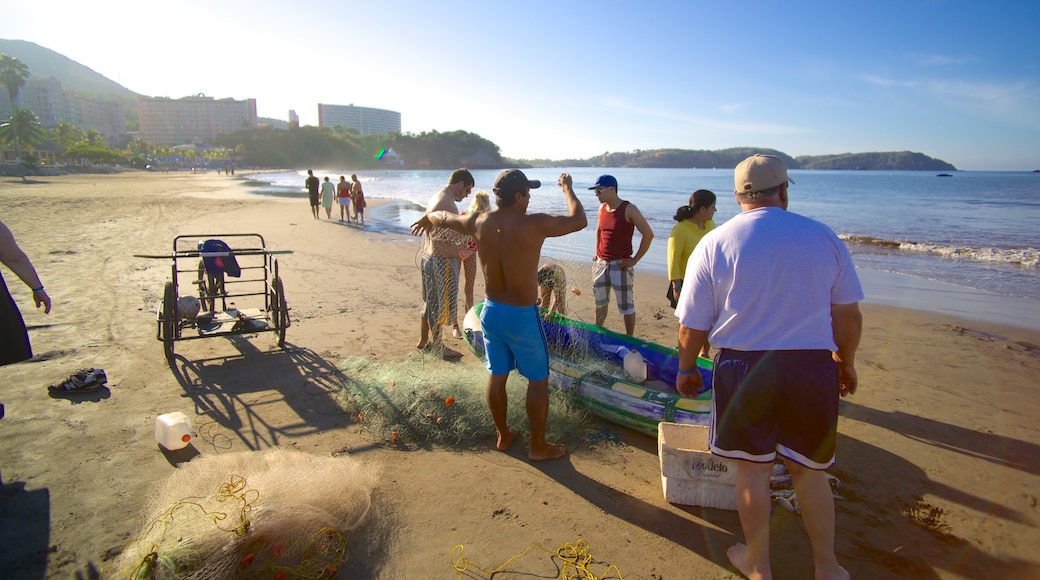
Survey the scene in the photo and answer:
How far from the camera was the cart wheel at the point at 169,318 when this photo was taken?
17.6 ft

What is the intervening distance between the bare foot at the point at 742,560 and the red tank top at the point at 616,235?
3.42 m

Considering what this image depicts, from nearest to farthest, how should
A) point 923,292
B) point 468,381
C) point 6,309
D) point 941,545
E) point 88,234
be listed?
point 941,545
point 6,309
point 468,381
point 923,292
point 88,234

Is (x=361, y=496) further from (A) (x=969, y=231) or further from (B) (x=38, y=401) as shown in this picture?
(A) (x=969, y=231)

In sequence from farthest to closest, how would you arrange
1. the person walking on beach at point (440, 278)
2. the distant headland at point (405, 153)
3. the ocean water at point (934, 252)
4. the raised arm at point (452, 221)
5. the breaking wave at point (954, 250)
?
the distant headland at point (405, 153), the breaking wave at point (954, 250), the ocean water at point (934, 252), the person walking on beach at point (440, 278), the raised arm at point (452, 221)

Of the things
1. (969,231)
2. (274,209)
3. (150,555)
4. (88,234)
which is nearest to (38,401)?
(150,555)

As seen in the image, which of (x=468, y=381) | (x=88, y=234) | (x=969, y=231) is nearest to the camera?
(x=468, y=381)

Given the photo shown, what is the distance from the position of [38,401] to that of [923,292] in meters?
13.5

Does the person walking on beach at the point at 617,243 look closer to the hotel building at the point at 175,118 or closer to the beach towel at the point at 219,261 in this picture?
the beach towel at the point at 219,261

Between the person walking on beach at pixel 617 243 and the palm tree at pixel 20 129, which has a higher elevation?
the palm tree at pixel 20 129

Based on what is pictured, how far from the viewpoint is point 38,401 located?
15.1 ft

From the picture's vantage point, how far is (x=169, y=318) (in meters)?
5.45

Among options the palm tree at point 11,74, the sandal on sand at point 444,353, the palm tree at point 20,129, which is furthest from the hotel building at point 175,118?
→ the sandal on sand at point 444,353

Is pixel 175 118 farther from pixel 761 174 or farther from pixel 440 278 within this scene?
pixel 761 174

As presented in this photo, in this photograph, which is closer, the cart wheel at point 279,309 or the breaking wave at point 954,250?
the cart wheel at point 279,309
